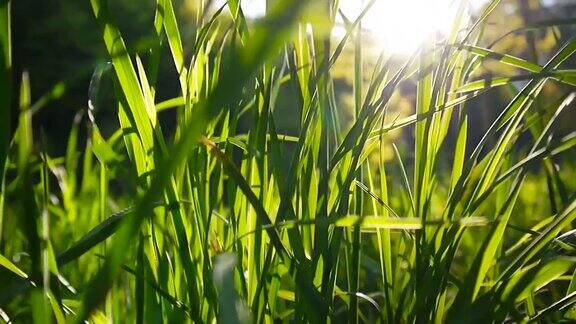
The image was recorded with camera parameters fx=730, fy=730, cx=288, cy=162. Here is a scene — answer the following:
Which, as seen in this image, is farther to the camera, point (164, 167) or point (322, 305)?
point (322, 305)

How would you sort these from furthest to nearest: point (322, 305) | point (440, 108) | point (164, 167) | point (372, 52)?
point (372, 52)
point (440, 108)
point (322, 305)
point (164, 167)

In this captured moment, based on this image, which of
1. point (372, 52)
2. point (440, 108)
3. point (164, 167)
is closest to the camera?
point (164, 167)

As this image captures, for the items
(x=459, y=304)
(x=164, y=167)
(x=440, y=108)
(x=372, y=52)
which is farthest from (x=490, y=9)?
(x=372, y=52)

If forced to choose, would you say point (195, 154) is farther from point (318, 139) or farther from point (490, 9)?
point (490, 9)

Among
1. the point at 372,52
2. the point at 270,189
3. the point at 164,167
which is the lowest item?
the point at 372,52

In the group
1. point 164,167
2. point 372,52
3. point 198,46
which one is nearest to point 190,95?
point 198,46

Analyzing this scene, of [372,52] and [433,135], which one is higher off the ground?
[433,135]

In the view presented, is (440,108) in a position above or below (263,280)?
above

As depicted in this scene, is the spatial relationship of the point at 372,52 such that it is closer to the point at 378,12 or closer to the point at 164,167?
the point at 378,12

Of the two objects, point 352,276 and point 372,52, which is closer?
point 352,276
